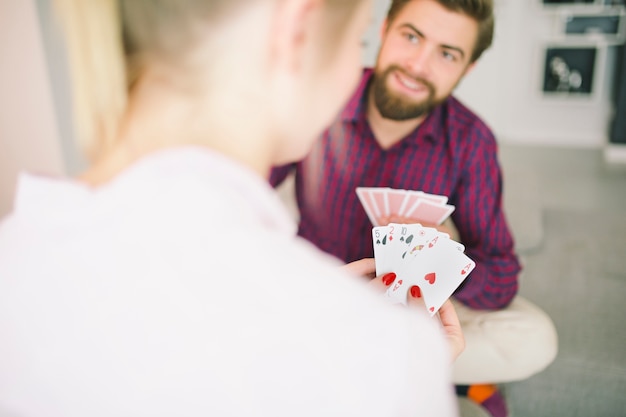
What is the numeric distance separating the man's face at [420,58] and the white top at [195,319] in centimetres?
33

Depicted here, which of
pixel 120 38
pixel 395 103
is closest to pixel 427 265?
pixel 395 103

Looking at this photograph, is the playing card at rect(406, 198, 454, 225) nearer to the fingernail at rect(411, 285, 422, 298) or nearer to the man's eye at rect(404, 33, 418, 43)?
the fingernail at rect(411, 285, 422, 298)

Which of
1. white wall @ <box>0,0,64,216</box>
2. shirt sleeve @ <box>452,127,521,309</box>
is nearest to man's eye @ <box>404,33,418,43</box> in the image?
shirt sleeve @ <box>452,127,521,309</box>

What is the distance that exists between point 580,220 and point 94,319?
130 cm

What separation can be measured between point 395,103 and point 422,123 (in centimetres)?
5

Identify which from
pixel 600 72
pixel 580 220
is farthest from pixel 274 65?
pixel 580 220

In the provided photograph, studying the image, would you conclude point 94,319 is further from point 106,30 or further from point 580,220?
point 580,220

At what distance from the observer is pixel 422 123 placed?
75 cm

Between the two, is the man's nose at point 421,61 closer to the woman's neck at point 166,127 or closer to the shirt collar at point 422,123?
the shirt collar at point 422,123

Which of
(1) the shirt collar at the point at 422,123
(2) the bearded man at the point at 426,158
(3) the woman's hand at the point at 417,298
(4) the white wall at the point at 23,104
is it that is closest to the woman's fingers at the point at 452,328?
(3) the woman's hand at the point at 417,298

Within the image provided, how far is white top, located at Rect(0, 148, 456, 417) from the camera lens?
0.42 meters

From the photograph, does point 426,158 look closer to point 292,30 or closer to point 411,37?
point 411,37

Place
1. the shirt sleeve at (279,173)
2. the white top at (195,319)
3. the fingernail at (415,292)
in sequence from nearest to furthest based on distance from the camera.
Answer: the white top at (195,319)
the fingernail at (415,292)
the shirt sleeve at (279,173)

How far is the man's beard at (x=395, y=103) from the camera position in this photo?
2.36 feet
